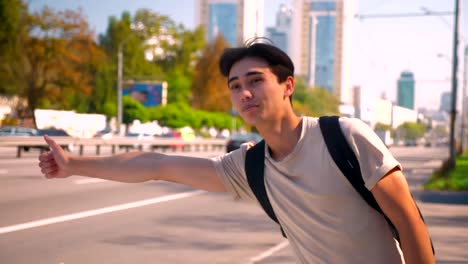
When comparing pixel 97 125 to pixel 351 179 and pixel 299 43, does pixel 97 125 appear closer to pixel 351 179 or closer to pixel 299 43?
pixel 351 179

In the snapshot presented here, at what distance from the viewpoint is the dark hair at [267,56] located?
2.73 meters

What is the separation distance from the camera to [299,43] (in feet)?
518

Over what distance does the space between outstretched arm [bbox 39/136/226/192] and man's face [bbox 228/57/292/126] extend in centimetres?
44

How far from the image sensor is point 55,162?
315 cm

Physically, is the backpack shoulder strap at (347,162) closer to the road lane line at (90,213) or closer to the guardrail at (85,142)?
the guardrail at (85,142)

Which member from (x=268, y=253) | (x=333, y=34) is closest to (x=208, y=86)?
(x=333, y=34)

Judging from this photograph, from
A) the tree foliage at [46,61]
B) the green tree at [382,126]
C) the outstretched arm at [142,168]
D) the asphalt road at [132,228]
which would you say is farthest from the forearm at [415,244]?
the tree foliage at [46,61]

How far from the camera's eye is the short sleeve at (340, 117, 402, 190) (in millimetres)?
2455

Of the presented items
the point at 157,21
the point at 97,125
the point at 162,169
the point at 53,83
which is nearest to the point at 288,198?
the point at 162,169

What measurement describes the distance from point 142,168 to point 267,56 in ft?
2.39

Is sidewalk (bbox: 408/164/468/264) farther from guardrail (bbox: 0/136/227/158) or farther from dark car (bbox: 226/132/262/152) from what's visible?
dark car (bbox: 226/132/262/152)

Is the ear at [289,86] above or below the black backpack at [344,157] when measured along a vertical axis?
above

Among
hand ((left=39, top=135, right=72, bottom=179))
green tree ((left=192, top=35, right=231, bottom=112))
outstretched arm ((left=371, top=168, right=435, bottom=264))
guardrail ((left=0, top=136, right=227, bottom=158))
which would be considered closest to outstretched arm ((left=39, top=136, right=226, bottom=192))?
hand ((left=39, top=135, right=72, bottom=179))

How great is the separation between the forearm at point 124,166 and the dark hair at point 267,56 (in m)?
0.56
